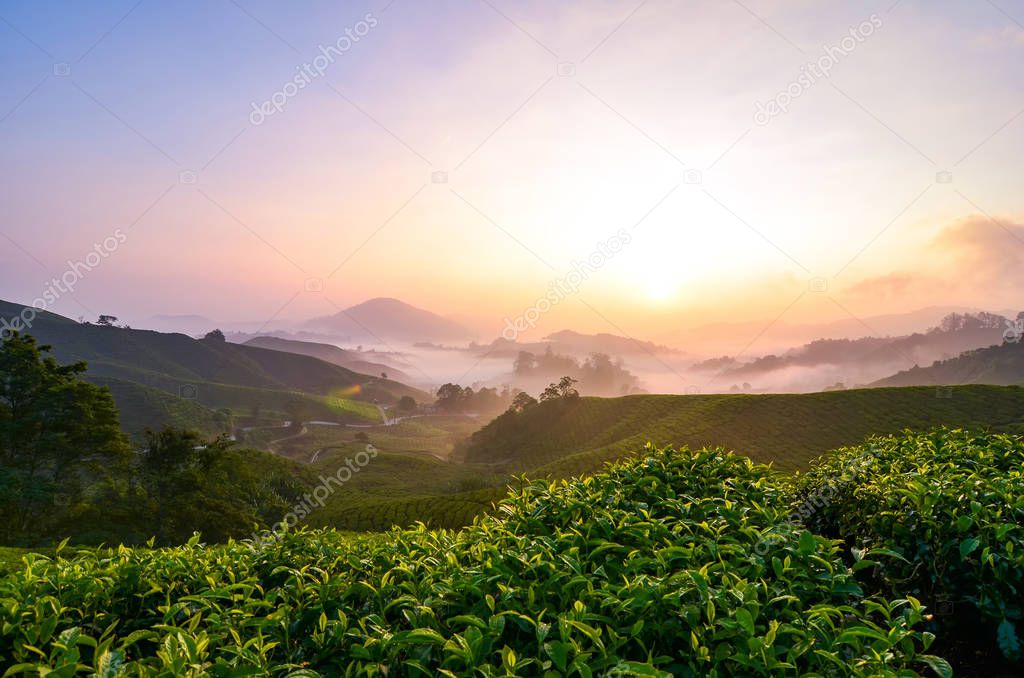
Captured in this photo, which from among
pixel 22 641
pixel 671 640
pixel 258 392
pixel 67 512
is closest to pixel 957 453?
pixel 671 640

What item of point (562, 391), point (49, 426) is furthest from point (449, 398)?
point (49, 426)

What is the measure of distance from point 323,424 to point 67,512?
8856 centimetres

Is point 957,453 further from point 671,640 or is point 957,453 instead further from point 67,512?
point 67,512

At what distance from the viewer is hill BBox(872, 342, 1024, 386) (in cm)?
12625

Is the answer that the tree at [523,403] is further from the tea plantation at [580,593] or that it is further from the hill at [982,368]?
the hill at [982,368]

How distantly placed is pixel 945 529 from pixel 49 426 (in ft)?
110

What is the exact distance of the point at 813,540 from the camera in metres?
3.17

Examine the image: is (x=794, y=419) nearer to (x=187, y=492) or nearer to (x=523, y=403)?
(x=187, y=492)

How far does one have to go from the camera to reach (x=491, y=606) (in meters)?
2.44

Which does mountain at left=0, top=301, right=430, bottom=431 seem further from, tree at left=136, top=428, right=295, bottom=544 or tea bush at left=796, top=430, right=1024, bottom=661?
tea bush at left=796, top=430, right=1024, bottom=661

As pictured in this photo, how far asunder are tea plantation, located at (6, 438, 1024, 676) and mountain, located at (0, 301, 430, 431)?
88850mm

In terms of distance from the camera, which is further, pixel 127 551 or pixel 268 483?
pixel 268 483

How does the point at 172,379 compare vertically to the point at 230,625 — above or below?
above

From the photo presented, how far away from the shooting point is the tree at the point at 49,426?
24.5 meters
